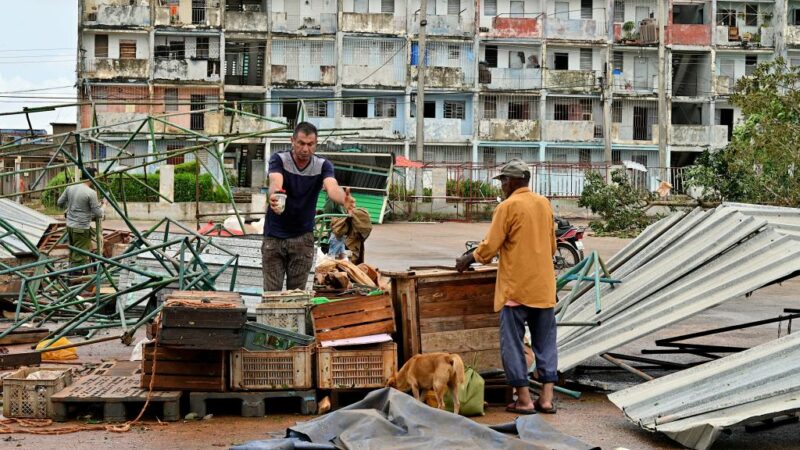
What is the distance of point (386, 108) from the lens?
2211 inches

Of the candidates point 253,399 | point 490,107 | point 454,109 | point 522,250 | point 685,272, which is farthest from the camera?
point 490,107

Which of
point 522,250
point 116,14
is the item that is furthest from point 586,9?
point 522,250

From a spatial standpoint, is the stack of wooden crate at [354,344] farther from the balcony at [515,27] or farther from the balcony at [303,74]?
the balcony at [515,27]

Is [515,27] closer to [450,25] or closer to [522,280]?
[450,25]

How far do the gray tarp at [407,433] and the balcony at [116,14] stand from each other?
49.5m

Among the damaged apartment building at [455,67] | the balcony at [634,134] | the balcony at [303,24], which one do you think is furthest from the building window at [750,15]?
the balcony at [303,24]

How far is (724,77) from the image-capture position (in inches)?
2279

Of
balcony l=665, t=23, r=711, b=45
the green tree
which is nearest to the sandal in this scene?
the green tree

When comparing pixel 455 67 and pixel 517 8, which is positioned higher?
pixel 517 8

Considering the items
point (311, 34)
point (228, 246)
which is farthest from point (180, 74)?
point (228, 246)

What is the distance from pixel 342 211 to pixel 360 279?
5.81m

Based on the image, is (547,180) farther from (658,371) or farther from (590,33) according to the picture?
(658,371)

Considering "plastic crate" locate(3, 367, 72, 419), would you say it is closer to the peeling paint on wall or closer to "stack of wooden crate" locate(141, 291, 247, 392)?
"stack of wooden crate" locate(141, 291, 247, 392)

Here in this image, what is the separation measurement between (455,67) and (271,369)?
163 feet
